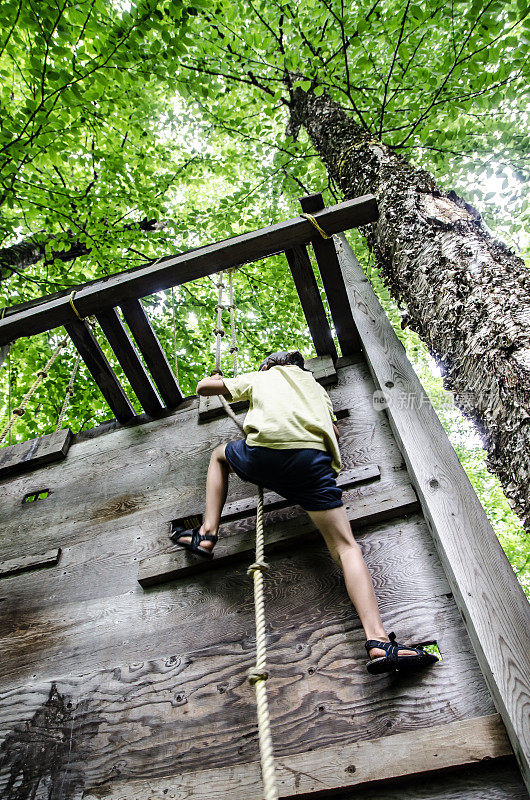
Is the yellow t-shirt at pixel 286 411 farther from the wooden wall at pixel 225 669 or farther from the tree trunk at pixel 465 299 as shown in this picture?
the tree trunk at pixel 465 299

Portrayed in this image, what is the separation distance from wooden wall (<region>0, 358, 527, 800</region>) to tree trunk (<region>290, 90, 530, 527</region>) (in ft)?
2.32

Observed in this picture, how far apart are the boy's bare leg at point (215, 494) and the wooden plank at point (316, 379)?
0.67m

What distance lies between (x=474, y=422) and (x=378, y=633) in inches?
36.5

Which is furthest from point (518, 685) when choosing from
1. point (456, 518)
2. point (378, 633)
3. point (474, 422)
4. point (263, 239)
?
point (263, 239)

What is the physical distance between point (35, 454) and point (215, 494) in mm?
1730

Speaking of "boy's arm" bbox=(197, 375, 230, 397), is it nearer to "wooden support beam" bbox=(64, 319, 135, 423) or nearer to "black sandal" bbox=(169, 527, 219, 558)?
"black sandal" bbox=(169, 527, 219, 558)

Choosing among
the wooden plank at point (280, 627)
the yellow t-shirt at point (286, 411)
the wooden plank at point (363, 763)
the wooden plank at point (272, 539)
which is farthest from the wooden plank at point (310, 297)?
the wooden plank at point (363, 763)

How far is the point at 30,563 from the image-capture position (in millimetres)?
2840

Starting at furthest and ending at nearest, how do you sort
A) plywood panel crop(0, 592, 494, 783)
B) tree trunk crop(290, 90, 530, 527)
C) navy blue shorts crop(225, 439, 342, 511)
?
navy blue shorts crop(225, 439, 342, 511)
plywood panel crop(0, 592, 494, 783)
tree trunk crop(290, 90, 530, 527)

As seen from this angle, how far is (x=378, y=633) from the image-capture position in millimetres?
1823

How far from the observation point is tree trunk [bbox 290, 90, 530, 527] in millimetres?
1630

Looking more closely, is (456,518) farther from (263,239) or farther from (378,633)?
(263,239)

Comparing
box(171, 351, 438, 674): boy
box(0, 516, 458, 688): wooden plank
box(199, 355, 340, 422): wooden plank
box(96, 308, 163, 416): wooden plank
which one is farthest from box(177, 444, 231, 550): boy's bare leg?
box(96, 308, 163, 416): wooden plank

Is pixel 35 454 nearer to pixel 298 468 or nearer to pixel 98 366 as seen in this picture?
pixel 98 366
